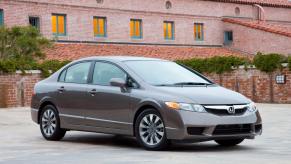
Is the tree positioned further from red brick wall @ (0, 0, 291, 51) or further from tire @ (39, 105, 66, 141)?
tire @ (39, 105, 66, 141)

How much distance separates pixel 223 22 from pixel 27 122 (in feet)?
109

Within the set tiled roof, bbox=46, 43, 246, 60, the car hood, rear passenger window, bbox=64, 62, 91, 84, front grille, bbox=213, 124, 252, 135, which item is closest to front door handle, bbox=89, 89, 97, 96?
rear passenger window, bbox=64, 62, 91, 84

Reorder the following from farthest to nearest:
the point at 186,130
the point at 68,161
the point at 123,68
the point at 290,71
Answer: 1. the point at 290,71
2. the point at 123,68
3. the point at 186,130
4. the point at 68,161

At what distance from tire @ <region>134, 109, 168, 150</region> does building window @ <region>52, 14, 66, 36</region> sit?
96.8 feet

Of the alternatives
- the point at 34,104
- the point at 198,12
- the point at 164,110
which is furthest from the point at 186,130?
the point at 198,12

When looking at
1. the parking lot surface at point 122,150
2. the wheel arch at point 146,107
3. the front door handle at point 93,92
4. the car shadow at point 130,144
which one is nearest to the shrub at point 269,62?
the parking lot surface at point 122,150

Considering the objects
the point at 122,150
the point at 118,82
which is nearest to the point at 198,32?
the point at 118,82

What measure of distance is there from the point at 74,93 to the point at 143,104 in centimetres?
188

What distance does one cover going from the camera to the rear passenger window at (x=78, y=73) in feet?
43.9

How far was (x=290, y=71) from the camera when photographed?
28219 mm

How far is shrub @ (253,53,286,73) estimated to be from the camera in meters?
28.8

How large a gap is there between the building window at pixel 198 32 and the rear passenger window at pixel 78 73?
36.3 m

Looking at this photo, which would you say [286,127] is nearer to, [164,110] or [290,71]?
[164,110]

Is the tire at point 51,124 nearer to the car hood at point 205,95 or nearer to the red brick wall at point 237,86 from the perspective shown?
the car hood at point 205,95
